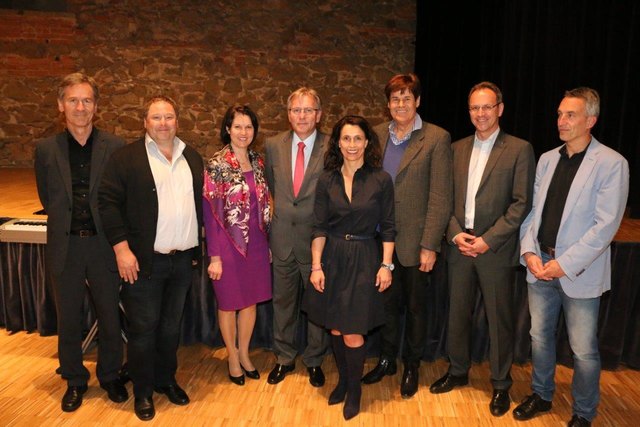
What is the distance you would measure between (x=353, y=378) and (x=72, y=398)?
146cm

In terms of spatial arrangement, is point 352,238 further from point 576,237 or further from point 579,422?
point 579,422

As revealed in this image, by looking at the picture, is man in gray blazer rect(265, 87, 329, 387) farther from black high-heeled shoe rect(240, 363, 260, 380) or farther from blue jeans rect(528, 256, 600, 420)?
blue jeans rect(528, 256, 600, 420)

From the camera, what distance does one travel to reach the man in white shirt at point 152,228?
2.51 metres

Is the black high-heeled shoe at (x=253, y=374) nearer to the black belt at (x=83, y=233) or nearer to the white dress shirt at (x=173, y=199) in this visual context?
the white dress shirt at (x=173, y=199)

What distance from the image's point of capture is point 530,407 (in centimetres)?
276

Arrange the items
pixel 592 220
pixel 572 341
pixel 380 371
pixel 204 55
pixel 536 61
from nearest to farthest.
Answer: pixel 592 220 < pixel 572 341 < pixel 380 371 < pixel 536 61 < pixel 204 55

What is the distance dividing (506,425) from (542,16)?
3961 millimetres

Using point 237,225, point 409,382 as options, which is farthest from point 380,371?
point 237,225

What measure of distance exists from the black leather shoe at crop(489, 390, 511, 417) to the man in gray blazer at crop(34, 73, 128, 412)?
6.62 feet

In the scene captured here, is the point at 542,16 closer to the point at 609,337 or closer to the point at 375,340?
the point at 609,337

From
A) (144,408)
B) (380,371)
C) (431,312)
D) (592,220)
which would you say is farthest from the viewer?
(431,312)

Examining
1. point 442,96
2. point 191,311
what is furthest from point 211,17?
point 191,311

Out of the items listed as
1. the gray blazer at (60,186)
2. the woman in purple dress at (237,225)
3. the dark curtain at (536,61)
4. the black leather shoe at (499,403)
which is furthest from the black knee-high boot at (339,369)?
the dark curtain at (536,61)

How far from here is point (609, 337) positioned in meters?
3.31
